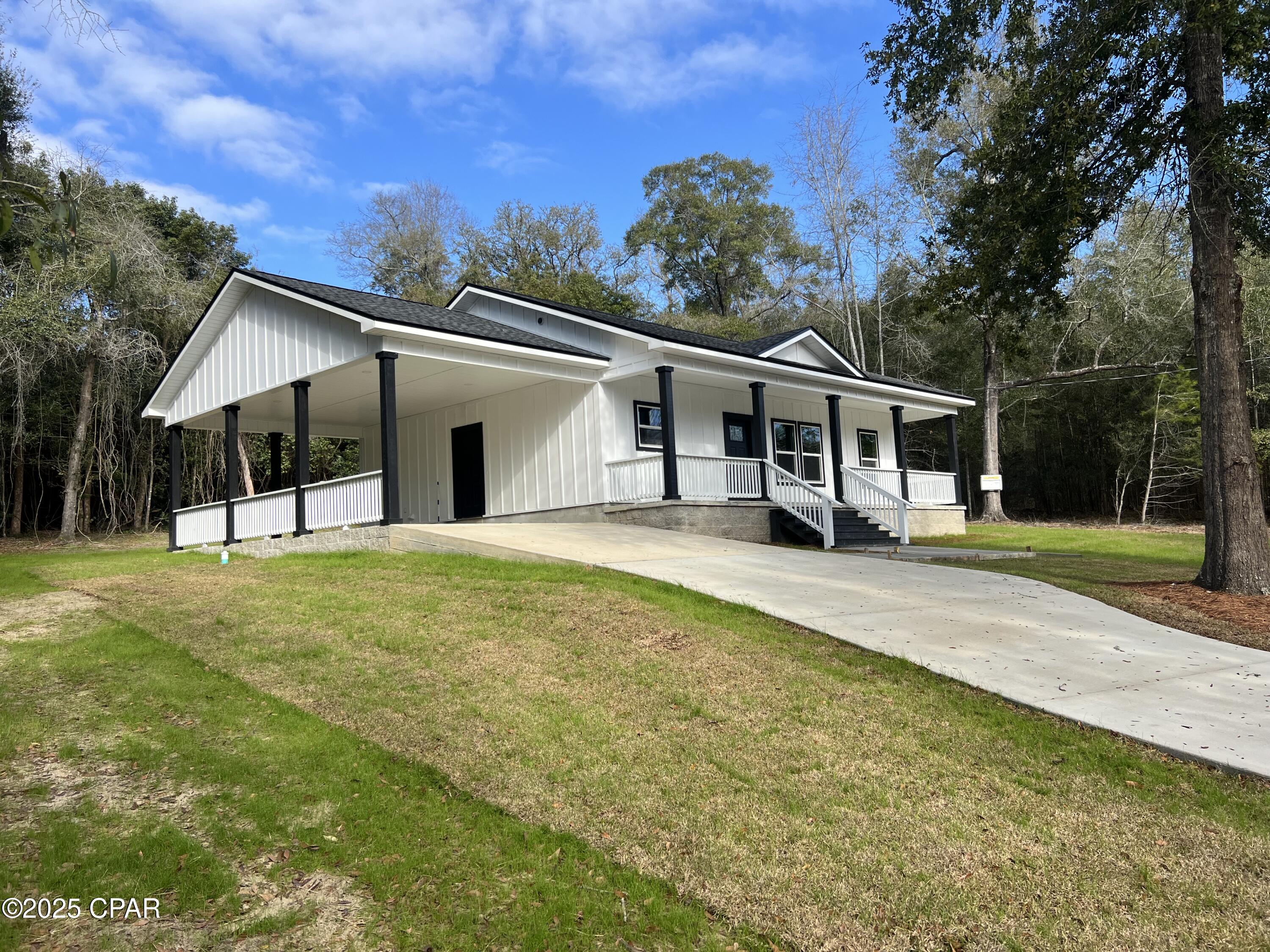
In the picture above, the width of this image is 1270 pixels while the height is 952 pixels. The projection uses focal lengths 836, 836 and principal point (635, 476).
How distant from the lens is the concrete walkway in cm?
520

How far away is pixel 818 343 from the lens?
805 inches

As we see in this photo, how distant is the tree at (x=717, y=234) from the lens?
43.5 meters

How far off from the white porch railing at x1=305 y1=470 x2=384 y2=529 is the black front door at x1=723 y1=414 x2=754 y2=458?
8260mm

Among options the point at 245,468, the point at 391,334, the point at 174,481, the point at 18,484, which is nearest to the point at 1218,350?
the point at 391,334

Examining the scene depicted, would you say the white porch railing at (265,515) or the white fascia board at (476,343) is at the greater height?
the white fascia board at (476,343)

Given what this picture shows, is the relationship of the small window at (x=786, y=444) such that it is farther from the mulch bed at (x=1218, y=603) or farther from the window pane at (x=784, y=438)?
the mulch bed at (x=1218, y=603)

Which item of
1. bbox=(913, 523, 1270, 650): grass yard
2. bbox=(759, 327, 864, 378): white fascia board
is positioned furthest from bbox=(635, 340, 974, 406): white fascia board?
bbox=(913, 523, 1270, 650): grass yard

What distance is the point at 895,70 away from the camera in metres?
11.7

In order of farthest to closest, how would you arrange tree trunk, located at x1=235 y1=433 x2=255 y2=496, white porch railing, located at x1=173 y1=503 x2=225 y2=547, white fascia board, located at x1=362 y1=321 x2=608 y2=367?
tree trunk, located at x1=235 y1=433 x2=255 y2=496, white porch railing, located at x1=173 y1=503 x2=225 y2=547, white fascia board, located at x1=362 y1=321 x2=608 y2=367

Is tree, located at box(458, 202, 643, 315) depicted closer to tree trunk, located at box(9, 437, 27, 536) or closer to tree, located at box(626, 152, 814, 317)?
tree, located at box(626, 152, 814, 317)

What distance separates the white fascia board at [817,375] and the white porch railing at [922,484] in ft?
6.51

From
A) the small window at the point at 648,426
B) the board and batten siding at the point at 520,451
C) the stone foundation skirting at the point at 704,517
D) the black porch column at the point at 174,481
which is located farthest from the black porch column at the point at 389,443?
the black porch column at the point at 174,481

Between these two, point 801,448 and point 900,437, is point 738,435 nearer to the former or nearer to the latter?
point 801,448

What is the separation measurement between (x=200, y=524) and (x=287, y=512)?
11.8ft
